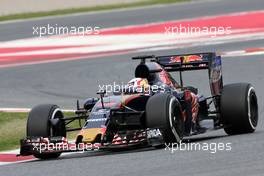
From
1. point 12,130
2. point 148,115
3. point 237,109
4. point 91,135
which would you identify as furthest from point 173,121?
point 12,130

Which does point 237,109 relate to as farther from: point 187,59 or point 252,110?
point 187,59

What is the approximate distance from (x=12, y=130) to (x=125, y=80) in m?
5.65

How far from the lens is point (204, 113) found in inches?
544

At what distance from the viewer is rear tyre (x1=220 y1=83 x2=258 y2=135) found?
43.4 ft

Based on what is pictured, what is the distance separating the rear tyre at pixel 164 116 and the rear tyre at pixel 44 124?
4.37 feet

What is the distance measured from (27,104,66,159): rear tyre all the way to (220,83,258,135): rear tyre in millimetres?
2211

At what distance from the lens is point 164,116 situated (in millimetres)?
11891

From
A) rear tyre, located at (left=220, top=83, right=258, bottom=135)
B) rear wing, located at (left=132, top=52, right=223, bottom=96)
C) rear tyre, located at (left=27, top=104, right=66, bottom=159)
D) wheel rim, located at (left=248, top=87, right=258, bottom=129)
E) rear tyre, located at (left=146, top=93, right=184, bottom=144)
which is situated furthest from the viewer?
rear wing, located at (left=132, top=52, right=223, bottom=96)

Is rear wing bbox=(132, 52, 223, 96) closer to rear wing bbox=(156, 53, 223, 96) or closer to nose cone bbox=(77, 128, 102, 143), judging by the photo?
rear wing bbox=(156, 53, 223, 96)

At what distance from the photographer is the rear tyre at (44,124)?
40.8 feet

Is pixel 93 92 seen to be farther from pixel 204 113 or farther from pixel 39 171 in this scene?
pixel 39 171

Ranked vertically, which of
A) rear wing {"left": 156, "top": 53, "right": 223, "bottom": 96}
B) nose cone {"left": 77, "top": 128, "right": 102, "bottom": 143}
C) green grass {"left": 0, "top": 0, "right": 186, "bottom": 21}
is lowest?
nose cone {"left": 77, "top": 128, "right": 102, "bottom": 143}

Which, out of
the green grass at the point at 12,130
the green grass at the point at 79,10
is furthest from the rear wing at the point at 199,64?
the green grass at the point at 79,10

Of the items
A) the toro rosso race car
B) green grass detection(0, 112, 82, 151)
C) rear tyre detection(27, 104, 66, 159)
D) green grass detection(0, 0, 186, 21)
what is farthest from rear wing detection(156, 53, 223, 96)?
green grass detection(0, 0, 186, 21)
